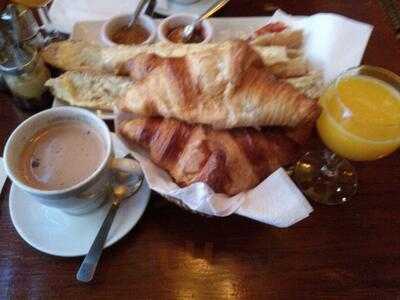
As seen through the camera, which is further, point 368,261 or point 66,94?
point 66,94

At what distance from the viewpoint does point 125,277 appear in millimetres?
701

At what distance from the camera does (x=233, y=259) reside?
720 millimetres

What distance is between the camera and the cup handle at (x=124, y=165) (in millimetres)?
728

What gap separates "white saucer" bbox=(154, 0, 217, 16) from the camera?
113cm

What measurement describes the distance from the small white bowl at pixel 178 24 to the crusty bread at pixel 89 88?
178 mm

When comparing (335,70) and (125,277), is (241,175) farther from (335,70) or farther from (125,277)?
(335,70)

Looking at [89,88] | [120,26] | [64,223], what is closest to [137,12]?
[120,26]

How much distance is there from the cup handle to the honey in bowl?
406mm

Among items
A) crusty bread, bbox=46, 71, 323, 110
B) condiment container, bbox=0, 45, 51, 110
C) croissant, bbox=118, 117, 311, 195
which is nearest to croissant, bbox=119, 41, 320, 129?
croissant, bbox=118, 117, 311, 195

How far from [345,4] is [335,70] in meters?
0.34

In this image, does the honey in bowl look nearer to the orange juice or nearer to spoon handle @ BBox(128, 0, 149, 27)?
spoon handle @ BBox(128, 0, 149, 27)

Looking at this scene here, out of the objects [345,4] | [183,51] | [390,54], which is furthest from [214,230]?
[345,4]

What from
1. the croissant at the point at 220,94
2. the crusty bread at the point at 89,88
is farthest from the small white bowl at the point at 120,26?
the croissant at the point at 220,94

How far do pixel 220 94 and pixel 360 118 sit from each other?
0.25m
